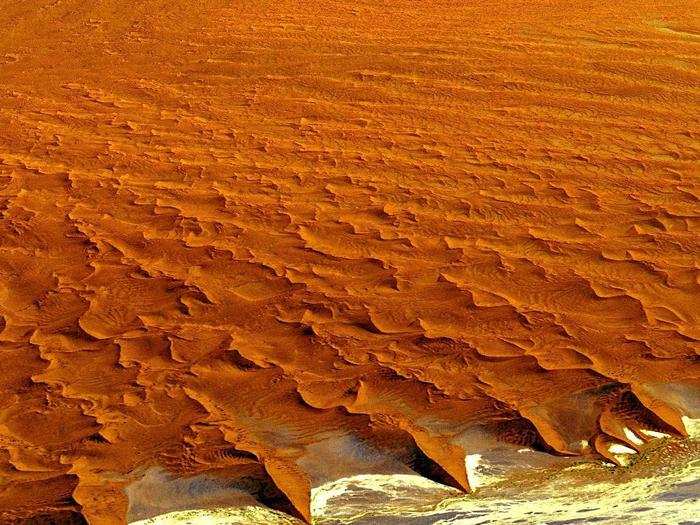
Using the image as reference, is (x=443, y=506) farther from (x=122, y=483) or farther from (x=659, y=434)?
(x=122, y=483)

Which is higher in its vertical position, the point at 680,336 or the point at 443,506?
the point at 680,336

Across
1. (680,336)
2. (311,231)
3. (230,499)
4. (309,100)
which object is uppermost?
(309,100)

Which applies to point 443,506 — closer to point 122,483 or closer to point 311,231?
point 122,483

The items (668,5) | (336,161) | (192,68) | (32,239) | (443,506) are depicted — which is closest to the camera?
(443,506)

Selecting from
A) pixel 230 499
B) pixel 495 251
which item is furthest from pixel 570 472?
pixel 495 251

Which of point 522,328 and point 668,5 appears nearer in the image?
point 522,328

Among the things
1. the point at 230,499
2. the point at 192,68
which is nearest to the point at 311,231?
the point at 230,499

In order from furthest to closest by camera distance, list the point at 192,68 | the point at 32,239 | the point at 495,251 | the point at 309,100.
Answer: the point at 192,68, the point at 309,100, the point at 32,239, the point at 495,251
